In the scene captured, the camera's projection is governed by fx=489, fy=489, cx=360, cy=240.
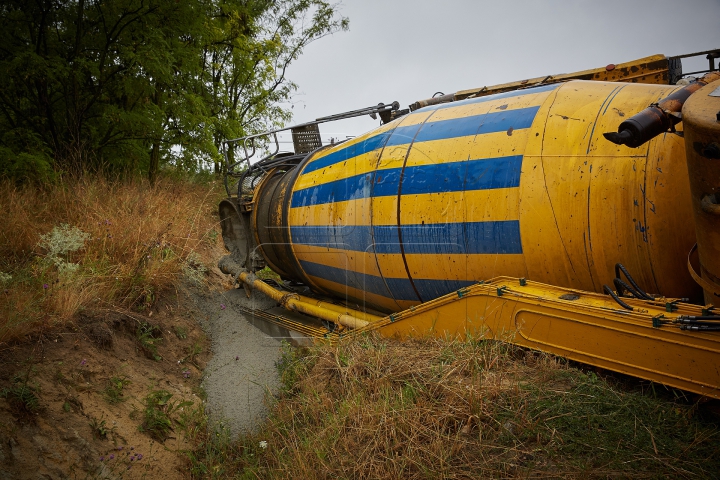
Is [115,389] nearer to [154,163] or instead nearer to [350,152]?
[350,152]

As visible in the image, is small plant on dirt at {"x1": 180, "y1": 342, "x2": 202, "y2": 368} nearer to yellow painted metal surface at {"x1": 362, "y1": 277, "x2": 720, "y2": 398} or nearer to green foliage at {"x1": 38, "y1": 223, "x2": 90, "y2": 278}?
green foliage at {"x1": 38, "y1": 223, "x2": 90, "y2": 278}

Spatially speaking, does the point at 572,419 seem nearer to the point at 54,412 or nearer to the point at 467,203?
the point at 467,203

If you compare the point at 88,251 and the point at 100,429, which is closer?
the point at 100,429

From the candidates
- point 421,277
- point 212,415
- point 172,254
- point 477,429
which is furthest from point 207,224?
point 477,429

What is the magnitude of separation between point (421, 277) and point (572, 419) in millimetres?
1771

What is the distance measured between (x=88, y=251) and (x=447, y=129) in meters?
3.87

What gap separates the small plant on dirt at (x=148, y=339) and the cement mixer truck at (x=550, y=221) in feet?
5.05

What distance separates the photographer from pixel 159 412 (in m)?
3.87

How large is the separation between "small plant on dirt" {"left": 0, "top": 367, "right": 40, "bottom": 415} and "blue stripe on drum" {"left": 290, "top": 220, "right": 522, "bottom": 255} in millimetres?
2636

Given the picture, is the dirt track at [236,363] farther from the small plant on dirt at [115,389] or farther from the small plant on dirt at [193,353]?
the small plant on dirt at [115,389]

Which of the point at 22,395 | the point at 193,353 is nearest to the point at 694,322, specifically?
the point at 22,395

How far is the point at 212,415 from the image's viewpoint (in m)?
4.18

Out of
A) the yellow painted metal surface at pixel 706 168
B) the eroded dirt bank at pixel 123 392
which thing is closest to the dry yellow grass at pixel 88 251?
the eroded dirt bank at pixel 123 392

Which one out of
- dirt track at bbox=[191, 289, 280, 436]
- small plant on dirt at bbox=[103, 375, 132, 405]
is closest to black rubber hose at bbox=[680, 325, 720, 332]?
dirt track at bbox=[191, 289, 280, 436]
